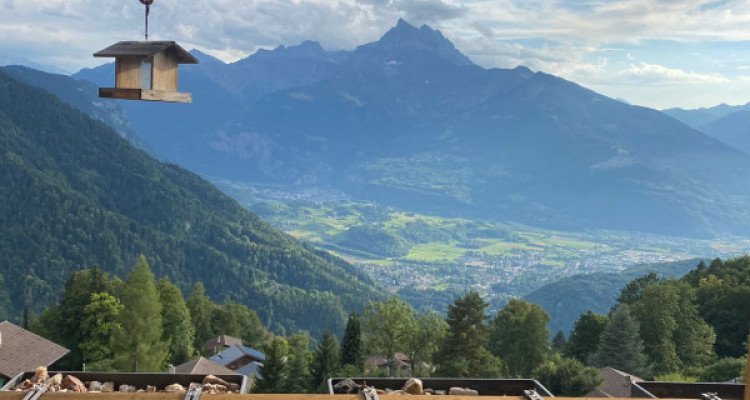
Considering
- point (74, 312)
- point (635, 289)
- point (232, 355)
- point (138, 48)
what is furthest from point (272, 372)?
point (635, 289)

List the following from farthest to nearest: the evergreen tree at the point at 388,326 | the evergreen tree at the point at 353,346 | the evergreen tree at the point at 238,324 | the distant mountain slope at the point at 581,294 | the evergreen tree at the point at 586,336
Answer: the distant mountain slope at the point at 581,294 → the evergreen tree at the point at 238,324 → the evergreen tree at the point at 586,336 → the evergreen tree at the point at 353,346 → the evergreen tree at the point at 388,326

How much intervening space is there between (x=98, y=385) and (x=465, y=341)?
39.0 meters

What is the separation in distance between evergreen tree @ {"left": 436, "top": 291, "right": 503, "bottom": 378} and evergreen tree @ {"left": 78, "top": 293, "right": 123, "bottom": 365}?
22852 millimetres

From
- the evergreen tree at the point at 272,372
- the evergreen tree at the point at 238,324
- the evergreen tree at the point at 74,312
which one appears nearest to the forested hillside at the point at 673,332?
the evergreen tree at the point at 272,372

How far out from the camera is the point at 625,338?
5025cm

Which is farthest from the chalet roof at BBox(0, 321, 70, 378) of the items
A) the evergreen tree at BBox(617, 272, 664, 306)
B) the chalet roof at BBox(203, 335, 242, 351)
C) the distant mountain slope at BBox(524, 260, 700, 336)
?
the distant mountain slope at BBox(524, 260, 700, 336)

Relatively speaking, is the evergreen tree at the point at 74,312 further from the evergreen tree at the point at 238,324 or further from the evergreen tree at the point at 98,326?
the evergreen tree at the point at 238,324

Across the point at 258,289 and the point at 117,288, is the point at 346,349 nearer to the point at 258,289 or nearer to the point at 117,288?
the point at 117,288

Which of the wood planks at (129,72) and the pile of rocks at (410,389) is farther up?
the wood planks at (129,72)

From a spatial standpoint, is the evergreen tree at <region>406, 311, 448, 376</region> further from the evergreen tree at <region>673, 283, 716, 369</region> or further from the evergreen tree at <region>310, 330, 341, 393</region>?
the evergreen tree at <region>673, 283, 716, 369</region>

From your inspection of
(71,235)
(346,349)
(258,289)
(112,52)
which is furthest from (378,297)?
(112,52)

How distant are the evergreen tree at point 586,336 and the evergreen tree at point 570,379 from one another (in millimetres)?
16419

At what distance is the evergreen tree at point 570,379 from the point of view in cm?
4056

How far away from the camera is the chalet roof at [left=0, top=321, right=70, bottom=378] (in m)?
31.7
